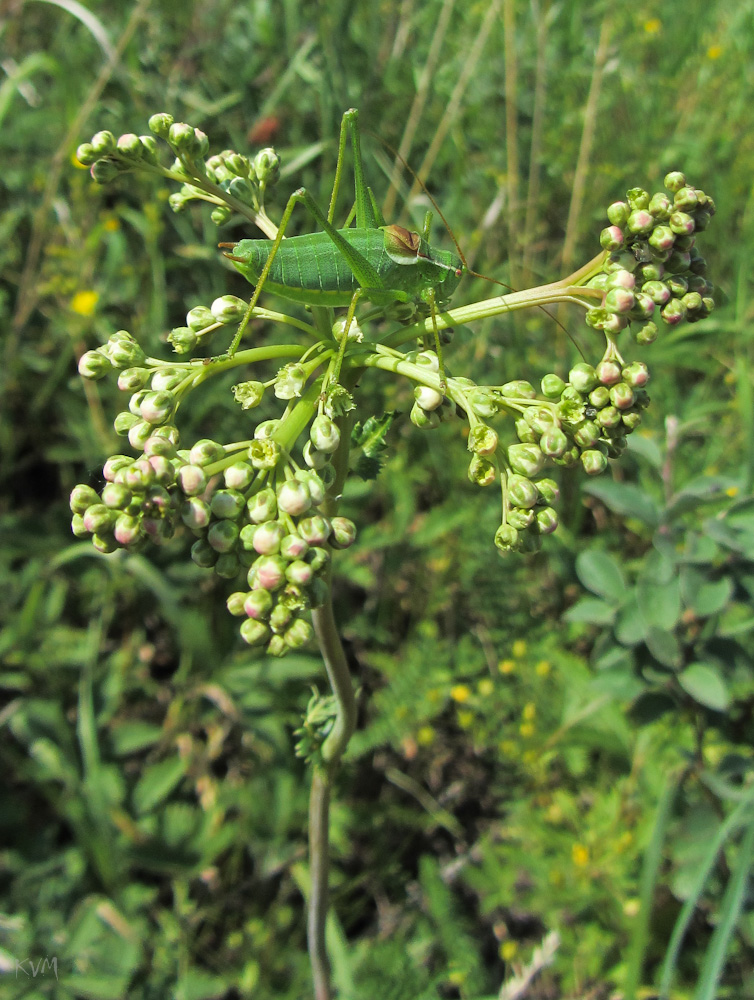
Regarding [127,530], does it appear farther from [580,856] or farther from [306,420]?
[580,856]

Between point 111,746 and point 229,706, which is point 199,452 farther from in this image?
point 111,746

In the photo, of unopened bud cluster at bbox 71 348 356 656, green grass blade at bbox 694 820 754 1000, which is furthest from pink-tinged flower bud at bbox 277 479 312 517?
green grass blade at bbox 694 820 754 1000

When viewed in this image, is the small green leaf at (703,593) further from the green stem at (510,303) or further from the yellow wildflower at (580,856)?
the green stem at (510,303)

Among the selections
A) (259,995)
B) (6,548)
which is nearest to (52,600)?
(6,548)

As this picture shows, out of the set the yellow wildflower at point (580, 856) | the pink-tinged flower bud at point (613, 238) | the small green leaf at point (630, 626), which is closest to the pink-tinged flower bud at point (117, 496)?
the pink-tinged flower bud at point (613, 238)

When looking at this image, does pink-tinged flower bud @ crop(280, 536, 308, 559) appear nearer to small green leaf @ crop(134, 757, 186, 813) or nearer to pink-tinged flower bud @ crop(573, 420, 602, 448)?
pink-tinged flower bud @ crop(573, 420, 602, 448)

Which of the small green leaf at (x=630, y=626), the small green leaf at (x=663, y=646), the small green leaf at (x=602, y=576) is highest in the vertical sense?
the small green leaf at (x=663, y=646)
